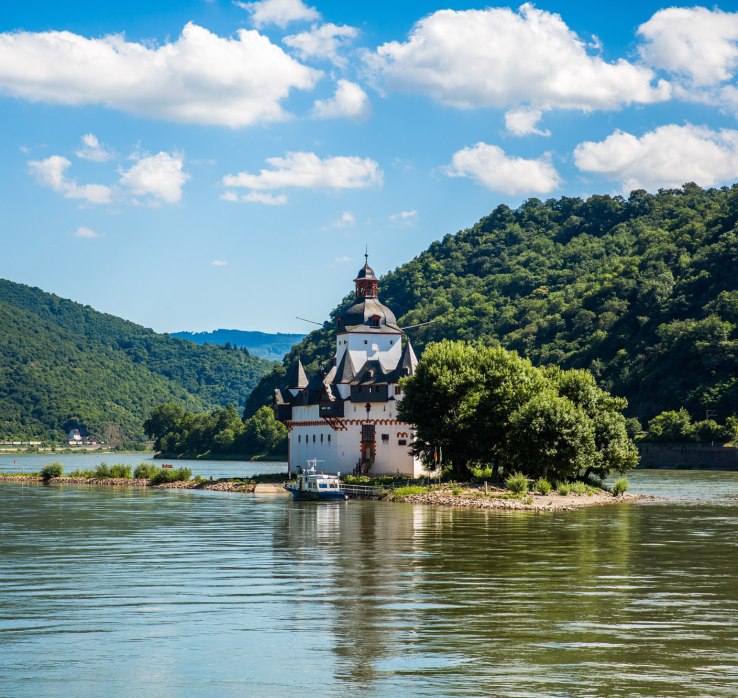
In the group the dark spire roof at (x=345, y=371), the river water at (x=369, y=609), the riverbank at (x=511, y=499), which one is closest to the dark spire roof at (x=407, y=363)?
the dark spire roof at (x=345, y=371)

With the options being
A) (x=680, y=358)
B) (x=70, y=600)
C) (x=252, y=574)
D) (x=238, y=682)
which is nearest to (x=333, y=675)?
(x=238, y=682)

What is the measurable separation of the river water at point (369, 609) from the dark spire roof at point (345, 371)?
41916 mm

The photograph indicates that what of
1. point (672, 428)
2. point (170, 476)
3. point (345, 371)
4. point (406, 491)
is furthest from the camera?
point (672, 428)

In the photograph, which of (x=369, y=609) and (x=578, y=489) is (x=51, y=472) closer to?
(x=578, y=489)

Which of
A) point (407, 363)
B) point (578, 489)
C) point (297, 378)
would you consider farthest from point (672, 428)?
point (578, 489)

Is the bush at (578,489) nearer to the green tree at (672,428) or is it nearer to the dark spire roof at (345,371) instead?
the dark spire roof at (345,371)

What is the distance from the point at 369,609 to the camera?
106 feet

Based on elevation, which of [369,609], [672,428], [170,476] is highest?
[672,428]

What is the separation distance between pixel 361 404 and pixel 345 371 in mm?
3738

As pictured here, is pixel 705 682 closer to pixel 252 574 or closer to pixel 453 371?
pixel 252 574

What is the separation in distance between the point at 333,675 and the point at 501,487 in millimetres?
60096

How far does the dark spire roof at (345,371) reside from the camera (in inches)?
4033

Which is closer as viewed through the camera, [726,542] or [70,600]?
[70,600]

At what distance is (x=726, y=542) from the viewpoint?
51219 mm
